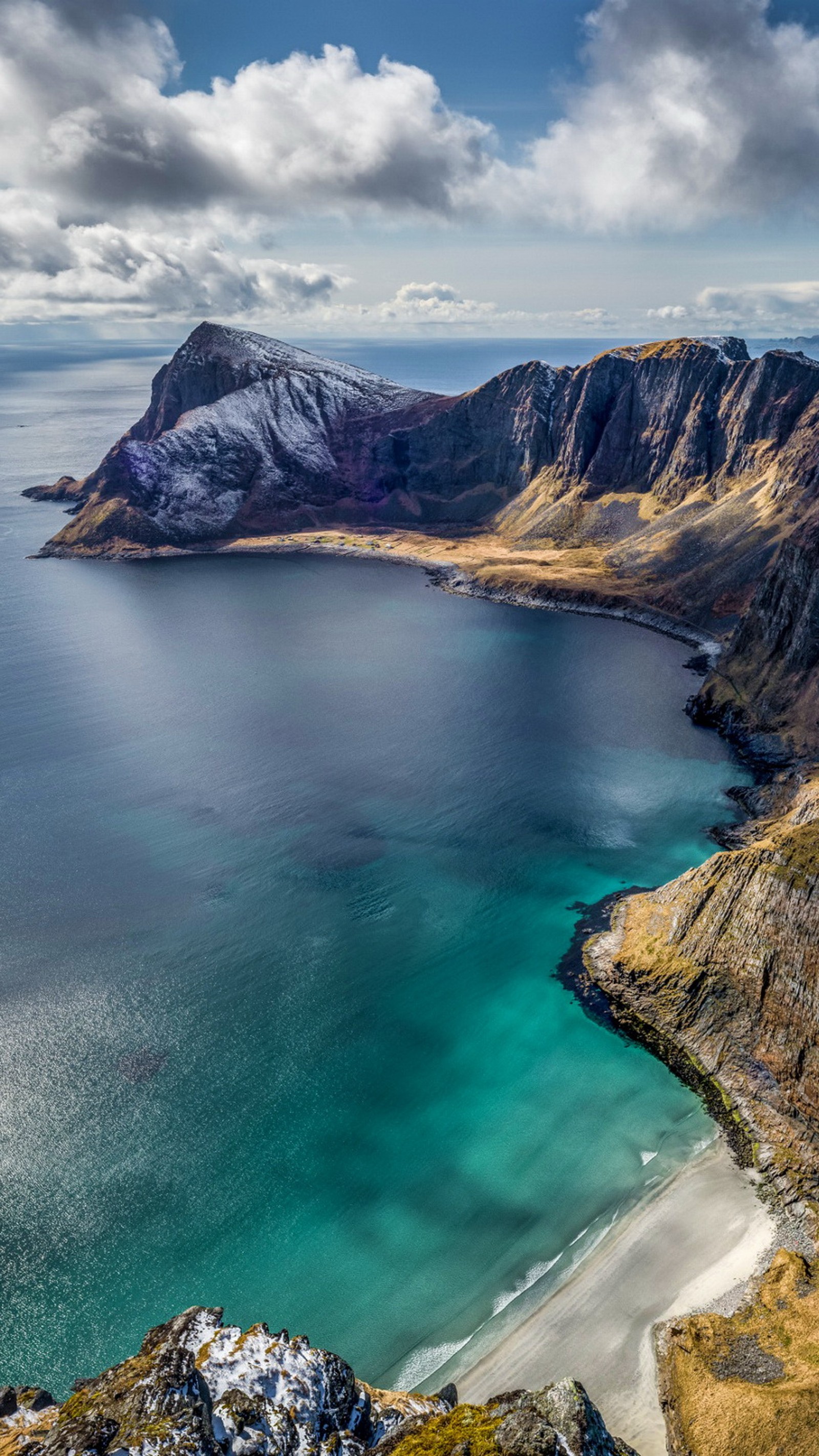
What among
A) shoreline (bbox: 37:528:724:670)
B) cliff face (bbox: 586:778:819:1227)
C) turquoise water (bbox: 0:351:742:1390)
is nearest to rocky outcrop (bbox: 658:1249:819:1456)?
cliff face (bbox: 586:778:819:1227)

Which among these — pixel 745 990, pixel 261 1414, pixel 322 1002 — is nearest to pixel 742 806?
pixel 745 990

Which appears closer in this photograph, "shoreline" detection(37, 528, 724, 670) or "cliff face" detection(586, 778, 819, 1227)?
Result: "cliff face" detection(586, 778, 819, 1227)

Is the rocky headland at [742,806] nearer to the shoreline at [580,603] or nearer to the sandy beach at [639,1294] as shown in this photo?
the shoreline at [580,603]

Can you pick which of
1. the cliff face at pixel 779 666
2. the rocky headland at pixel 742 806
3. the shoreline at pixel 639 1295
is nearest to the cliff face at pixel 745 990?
the rocky headland at pixel 742 806

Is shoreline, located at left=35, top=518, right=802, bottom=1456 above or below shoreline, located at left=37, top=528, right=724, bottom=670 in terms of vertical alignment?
below

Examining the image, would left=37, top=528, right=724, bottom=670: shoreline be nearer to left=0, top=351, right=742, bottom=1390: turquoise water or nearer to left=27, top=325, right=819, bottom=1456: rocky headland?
left=27, top=325, right=819, bottom=1456: rocky headland
